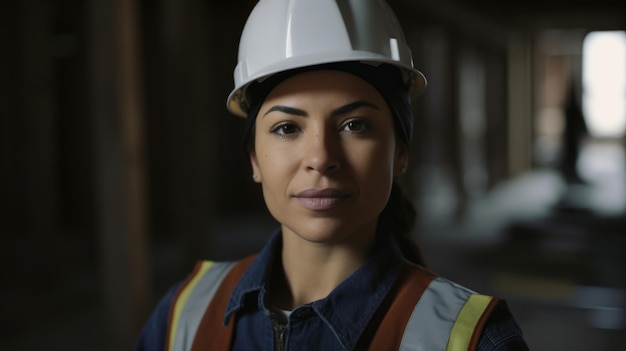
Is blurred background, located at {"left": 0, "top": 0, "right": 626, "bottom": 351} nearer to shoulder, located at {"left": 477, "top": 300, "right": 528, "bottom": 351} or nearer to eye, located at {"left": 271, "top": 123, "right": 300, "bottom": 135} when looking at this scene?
eye, located at {"left": 271, "top": 123, "right": 300, "bottom": 135}

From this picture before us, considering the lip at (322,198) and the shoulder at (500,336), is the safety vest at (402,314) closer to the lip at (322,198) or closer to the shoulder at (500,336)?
the shoulder at (500,336)

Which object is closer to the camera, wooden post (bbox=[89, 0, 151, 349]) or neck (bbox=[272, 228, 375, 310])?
neck (bbox=[272, 228, 375, 310])

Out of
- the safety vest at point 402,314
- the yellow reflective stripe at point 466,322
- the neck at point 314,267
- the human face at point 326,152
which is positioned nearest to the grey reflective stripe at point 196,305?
the safety vest at point 402,314

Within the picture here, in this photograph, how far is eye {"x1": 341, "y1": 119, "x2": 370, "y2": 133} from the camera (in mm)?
1079

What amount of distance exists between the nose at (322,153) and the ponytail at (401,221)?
274mm

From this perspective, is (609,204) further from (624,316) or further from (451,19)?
(624,316)

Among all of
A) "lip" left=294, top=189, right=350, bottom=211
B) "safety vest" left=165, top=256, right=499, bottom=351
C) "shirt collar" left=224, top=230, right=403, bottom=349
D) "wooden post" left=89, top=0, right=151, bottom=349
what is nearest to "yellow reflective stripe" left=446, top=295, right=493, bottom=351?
"safety vest" left=165, top=256, right=499, bottom=351

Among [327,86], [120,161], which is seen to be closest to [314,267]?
[327,86]

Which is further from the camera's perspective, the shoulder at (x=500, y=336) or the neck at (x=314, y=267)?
the neck at (x=314, y=267)

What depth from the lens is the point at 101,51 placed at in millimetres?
3396

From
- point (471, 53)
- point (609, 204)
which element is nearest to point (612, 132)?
point (471, 53)

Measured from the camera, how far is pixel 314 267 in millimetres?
1198

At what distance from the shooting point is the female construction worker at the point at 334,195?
1.05m

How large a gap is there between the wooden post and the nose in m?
2.57
